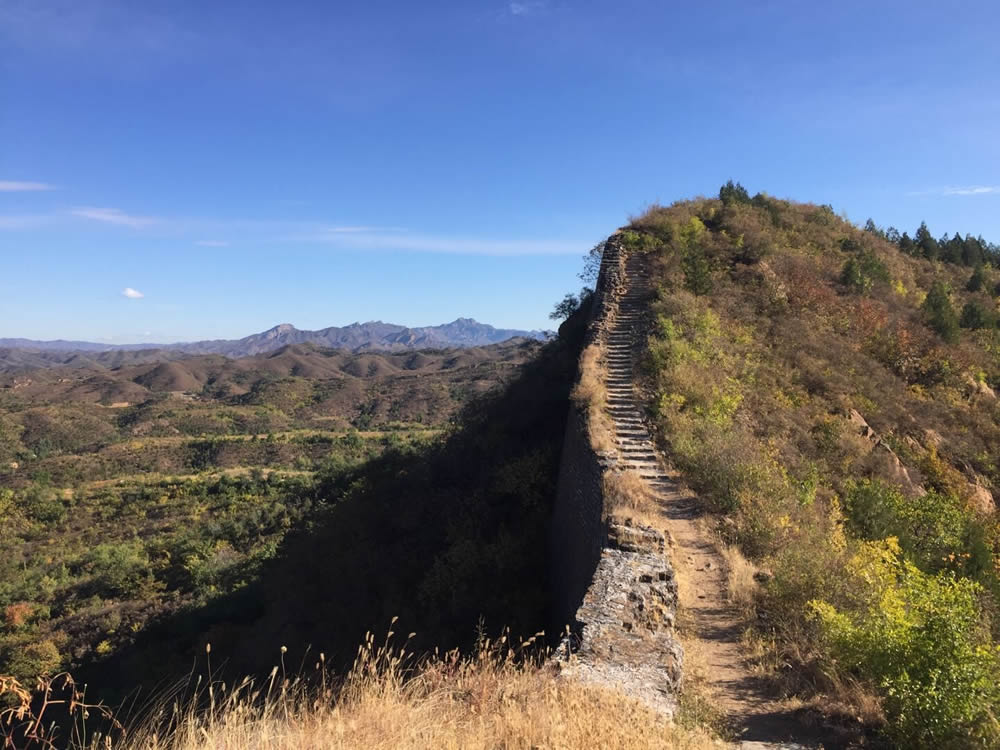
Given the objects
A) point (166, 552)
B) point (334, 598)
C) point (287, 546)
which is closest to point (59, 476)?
point (166, 552)

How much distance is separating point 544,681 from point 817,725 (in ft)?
7.28

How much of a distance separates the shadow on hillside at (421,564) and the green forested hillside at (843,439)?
400cm

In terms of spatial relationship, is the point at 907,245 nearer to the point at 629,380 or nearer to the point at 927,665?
the point at 629,380

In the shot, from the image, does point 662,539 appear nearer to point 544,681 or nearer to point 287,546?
point 544,681

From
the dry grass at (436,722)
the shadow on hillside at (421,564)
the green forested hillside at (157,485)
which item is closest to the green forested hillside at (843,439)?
the dry grass at (436,722)

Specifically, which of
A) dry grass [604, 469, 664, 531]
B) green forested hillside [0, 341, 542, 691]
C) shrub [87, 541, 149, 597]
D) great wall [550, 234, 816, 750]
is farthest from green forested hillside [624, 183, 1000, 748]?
shrub [87, 541, 149, 597]

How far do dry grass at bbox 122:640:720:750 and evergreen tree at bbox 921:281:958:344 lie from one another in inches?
852

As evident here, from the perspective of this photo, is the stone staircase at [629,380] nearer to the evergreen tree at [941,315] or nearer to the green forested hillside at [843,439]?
the green forested hillside at [843,439]

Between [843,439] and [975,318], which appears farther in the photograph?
[975,318]

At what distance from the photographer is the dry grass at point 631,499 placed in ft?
27.9

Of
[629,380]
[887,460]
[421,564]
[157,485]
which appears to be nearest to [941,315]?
[887,460]

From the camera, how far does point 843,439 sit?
13469 mm

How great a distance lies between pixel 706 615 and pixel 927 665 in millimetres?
2689

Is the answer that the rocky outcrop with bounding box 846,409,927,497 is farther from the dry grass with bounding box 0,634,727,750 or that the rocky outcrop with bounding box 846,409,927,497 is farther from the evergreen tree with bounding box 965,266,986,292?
the evergreen tree with bounding box 965,266,986,292
